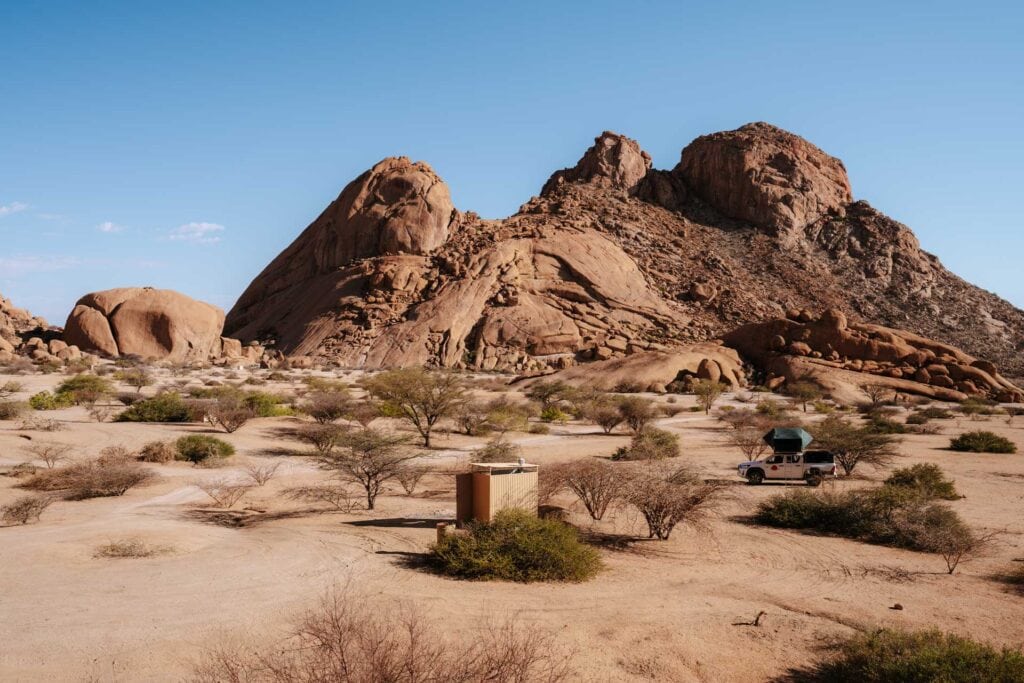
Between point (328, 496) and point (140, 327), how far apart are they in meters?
49.4

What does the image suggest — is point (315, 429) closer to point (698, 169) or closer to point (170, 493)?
point (170, 493)

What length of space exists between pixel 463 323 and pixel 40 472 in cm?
4746

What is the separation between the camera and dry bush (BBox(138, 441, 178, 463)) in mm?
21906

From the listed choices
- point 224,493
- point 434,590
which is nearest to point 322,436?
point 224,493

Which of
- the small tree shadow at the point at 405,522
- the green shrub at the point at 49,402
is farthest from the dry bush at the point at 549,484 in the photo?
the green shrub at the point at 49,402

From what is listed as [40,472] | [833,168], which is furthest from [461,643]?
[833,168]

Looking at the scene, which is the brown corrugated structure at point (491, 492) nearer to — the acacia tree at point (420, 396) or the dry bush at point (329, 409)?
the acacia tree at point (420, 396)

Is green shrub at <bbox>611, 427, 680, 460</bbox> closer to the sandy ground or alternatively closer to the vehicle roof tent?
the vehicle roof tent

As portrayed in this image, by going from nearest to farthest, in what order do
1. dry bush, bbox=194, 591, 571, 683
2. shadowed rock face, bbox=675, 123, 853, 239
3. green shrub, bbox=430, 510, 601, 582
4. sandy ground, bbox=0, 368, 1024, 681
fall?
dry bush, bbox=194, 591, 571, 683 → sandy ground, bbox=0, 368, 1024, 681 → green shrub, bbox=430, 510, 601, 582 → shadowed rock face, bbox=675, 123, 853, 239

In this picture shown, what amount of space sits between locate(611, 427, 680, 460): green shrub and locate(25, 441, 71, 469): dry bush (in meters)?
16.3

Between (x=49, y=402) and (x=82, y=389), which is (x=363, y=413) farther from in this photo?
(x=82, y=389)

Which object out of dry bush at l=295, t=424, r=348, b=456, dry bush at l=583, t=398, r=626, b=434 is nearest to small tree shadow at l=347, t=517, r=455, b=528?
dry bush at l=295, t=424, r=348, b=456

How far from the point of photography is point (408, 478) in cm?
1859

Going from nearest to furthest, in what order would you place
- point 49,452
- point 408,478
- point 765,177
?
point 408,478 < point 49,452 < point 765,177
